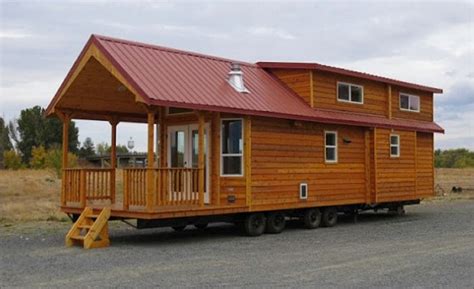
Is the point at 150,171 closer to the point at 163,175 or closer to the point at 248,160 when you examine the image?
the point at 163,175

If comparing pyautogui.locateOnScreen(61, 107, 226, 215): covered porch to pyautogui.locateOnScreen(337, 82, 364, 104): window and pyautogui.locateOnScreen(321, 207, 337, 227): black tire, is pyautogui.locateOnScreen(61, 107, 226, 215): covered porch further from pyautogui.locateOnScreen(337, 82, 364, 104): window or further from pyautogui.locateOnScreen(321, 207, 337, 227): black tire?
pyautogui.locateOnScreen(337, 82, 364, 104): window

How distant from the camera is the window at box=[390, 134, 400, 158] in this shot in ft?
63.1

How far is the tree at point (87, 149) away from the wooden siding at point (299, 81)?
55.8m

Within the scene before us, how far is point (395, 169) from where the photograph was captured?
63.1 feet

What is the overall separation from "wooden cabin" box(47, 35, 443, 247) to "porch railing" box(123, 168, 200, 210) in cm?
2

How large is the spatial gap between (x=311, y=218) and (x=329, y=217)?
85 centimetres

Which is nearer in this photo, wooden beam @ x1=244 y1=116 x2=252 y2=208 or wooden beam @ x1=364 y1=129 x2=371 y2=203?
wooden beam @ x1=244 y1=116 x2=252 y2=208

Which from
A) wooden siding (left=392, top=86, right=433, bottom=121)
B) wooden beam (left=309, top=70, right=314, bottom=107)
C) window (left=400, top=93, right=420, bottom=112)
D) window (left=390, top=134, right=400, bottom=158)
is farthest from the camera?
window (left=400, top=93, right=420, bottom=112)

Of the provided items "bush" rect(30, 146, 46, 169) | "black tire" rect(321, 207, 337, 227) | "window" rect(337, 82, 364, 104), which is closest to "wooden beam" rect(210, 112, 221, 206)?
"black tire" rect(321, 207, 337, 227)

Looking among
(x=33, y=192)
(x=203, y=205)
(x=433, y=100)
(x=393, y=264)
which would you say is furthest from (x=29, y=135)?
(x=393, y=264)

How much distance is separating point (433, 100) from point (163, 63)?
37.9 ft

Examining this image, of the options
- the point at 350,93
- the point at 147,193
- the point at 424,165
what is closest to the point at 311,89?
the point at 350,93

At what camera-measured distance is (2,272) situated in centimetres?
984

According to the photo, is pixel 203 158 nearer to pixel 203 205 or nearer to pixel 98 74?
pixel 203 205
